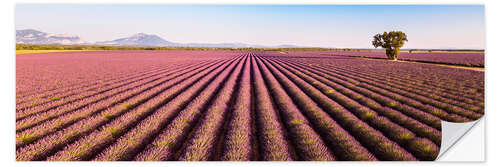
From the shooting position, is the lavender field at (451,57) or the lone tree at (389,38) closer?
the lavender field at (451,57)

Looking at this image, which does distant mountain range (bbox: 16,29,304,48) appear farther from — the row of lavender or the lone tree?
the row of lavender

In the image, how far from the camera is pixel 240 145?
3.31m

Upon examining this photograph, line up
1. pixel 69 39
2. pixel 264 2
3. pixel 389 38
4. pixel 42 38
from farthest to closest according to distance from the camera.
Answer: pixel 389 38
pixel 69 39
pixel 42 38
pixel 264 2

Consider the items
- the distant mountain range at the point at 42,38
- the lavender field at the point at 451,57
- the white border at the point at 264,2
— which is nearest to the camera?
the white border at the point at 264,2

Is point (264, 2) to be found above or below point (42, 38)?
above

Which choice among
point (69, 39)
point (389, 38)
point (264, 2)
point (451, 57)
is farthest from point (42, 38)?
point (451, 57)

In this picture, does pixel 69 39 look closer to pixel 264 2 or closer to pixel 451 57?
pixel 264 2

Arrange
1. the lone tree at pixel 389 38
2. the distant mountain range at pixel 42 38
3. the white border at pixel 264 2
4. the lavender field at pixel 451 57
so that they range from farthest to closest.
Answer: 1. the lone tree at pixel 389 38
2. the lavender field at pixel 451 57
3. the distant mountain range at pixel 42 38
4. the white border at pixel 264 2

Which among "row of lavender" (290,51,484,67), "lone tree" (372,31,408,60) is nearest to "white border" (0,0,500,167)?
"row of lavender" (290,51,484,67)

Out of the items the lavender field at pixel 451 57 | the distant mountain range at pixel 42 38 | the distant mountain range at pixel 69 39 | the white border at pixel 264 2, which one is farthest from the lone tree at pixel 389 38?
the distant mountain range at pixel 42 38

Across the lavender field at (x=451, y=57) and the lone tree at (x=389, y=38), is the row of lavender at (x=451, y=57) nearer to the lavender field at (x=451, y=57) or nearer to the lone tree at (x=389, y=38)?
the lavender field at (x=451, y=57)

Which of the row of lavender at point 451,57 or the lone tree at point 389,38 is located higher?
the lone tree at point 389,38
